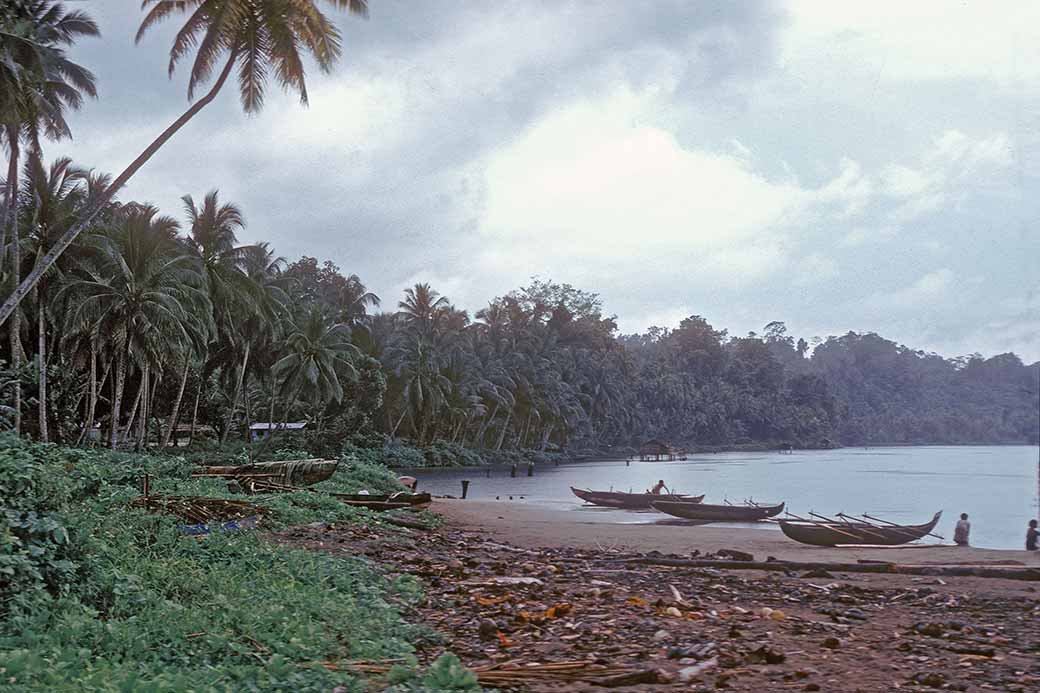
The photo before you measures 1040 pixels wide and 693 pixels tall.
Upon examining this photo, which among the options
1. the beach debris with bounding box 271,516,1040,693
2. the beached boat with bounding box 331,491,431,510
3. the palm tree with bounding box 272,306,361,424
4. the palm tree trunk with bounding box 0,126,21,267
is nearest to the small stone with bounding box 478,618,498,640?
the beach debris with bounding box 271,516,1040,693

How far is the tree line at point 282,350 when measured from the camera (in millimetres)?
20656

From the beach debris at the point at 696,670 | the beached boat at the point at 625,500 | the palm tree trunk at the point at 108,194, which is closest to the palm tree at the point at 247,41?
the palm tree trunk at the point at 108,194

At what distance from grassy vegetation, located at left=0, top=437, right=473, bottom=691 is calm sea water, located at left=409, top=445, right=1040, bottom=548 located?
77.3 feet

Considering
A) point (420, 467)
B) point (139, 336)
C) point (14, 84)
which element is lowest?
point (420, 467)

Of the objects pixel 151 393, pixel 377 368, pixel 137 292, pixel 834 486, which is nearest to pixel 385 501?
pixel 137 292

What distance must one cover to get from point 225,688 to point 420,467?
5913 centimetres

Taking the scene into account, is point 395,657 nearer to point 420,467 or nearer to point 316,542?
point 316,542

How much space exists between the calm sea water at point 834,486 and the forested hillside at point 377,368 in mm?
8055

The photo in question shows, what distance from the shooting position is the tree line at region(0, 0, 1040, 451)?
20.7 m

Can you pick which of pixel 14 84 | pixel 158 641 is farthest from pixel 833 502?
pixel 158 641

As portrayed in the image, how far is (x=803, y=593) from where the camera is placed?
35.3 ft

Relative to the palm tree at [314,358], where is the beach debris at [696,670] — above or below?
below

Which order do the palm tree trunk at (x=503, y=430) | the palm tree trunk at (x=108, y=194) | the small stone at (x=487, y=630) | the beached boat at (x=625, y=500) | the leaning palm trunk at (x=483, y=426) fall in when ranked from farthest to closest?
the palm tree trunk at (x=503, y=430) < the leaning palm trunk at (x=483, y=426) < the beached boat at (x=625, y=500) < the palm tree trunk at (x=108, y=194) < the small stone at (x=487, y=630)

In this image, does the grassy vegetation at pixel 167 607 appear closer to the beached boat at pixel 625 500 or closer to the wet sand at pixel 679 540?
the wet sand at pixel 679 540
